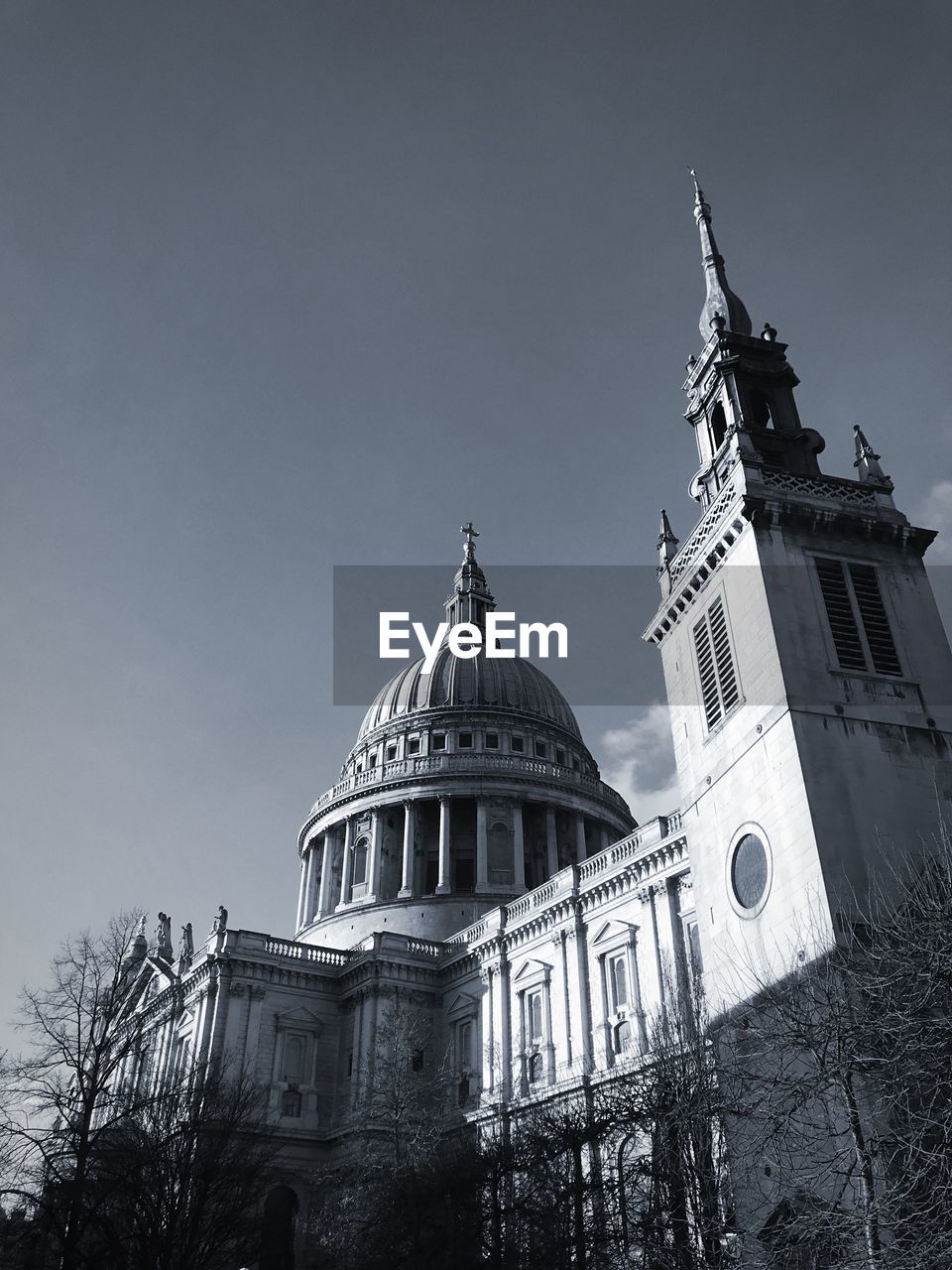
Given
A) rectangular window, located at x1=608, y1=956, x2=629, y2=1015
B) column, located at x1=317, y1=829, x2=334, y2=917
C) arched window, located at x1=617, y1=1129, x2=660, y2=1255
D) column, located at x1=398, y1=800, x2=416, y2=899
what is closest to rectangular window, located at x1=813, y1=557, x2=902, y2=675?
arched window, located at x1=617, y1=1129, x2=660, y2=1255

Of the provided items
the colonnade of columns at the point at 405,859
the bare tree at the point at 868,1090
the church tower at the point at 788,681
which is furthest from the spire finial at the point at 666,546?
the colonnade of columns at the point at 405,859

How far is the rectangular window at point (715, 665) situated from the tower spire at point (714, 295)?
10.0 metres

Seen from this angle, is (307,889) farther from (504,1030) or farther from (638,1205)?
(638,1205)

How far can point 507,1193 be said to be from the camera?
86.1ft

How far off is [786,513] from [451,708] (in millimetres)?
51355

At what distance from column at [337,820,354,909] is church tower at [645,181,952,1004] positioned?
42092 mm

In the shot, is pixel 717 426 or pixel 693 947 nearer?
pixel 717 426

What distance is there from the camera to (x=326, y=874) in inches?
2746

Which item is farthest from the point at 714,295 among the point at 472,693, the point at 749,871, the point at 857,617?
the point at 472,693

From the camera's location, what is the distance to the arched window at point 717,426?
31406mm

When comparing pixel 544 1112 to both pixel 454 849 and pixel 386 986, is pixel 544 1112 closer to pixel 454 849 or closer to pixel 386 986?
pixel 386 986

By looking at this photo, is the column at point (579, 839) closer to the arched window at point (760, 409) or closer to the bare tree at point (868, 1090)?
the arched window at point (760, 409)

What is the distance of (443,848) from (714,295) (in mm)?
40706

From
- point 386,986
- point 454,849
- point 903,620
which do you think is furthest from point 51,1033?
point 454,849
